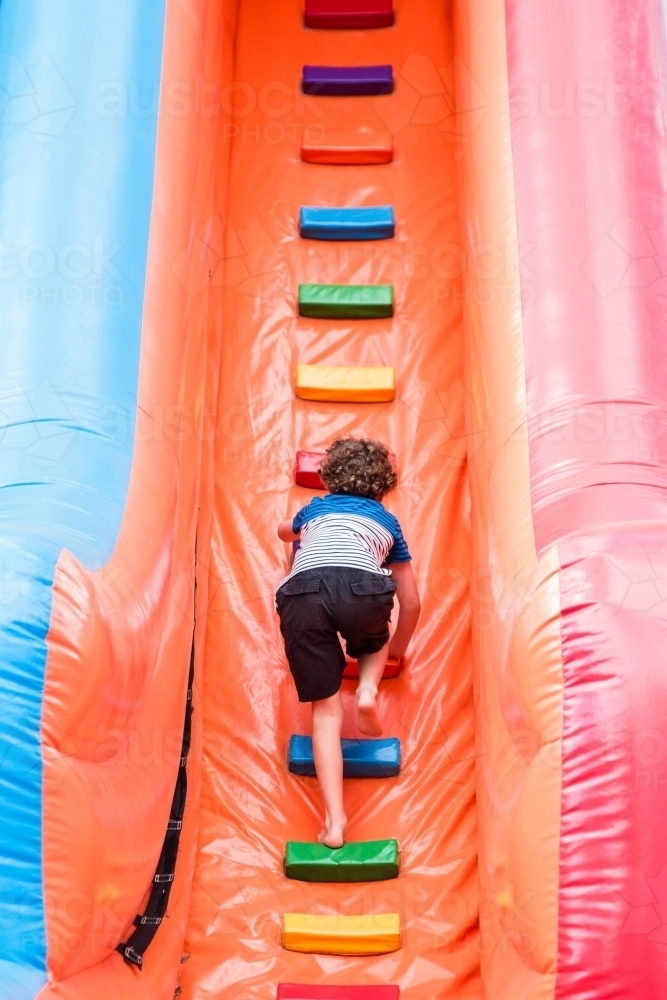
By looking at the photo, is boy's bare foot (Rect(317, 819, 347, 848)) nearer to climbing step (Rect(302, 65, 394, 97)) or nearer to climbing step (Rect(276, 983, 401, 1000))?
climbing step (Rect(276, 983, 401, 1000))

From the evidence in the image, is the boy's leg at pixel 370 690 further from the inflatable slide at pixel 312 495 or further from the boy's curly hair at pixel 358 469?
the boy's curly hair at pixel 358 469

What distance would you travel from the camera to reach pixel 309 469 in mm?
2371

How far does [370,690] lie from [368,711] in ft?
0.11

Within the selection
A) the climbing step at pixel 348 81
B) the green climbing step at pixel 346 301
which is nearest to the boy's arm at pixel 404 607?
the green climbing step at pixel 346 301

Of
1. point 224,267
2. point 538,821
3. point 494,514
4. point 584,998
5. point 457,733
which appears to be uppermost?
point 224,267

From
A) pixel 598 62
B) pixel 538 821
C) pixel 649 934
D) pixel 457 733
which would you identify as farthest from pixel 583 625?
pixel 598 62

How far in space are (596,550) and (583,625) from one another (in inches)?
4.7

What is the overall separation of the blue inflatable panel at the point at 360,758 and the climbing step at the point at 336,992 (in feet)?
1.24

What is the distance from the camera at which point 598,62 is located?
2229mm

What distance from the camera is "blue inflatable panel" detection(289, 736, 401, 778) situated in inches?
79.7

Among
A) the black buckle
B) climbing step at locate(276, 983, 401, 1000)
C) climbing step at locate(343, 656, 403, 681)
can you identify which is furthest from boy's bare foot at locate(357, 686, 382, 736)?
the black buckle

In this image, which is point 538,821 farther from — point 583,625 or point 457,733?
point 457,733

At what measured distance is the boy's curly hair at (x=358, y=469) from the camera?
217cm

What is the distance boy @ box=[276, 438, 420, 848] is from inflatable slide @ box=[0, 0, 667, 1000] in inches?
3.7
